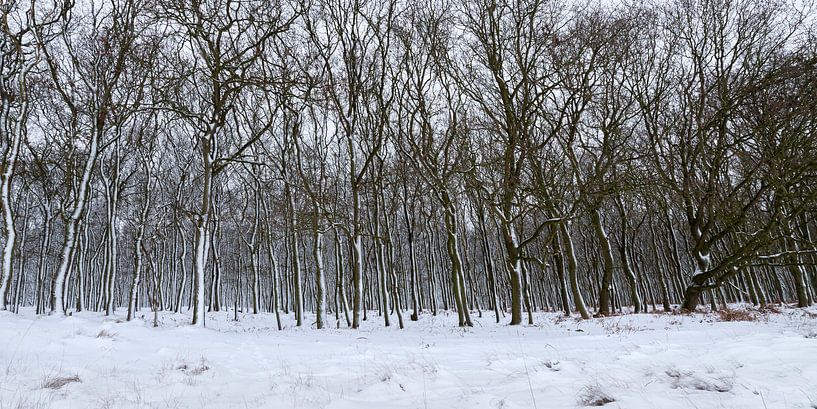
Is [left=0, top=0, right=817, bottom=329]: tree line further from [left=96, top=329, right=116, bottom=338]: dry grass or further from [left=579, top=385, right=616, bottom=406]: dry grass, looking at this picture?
[left=579, top=385, right=616, bottom=406]: dry grass

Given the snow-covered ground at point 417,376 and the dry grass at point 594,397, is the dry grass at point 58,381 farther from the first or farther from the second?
the dry grass at point 594,397

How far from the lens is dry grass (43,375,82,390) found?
4.22 metres

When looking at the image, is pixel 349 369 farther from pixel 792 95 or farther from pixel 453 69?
pixel 792 95

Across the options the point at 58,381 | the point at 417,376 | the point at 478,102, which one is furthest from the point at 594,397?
the point at 478,102

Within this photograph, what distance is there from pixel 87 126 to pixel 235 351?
1358cm

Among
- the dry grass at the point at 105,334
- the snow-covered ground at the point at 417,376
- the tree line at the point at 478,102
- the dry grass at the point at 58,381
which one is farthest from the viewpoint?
the tree line at the point at 478,102

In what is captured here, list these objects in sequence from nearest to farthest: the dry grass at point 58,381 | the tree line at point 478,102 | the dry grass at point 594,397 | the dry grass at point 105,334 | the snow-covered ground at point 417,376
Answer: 1. the dry grass at point 594,397
2. the snow-covered ground at point 417,376
3. the dry grass at point 58,381
4. the dry grass at point 105,334
5. the tree line at point 478,102

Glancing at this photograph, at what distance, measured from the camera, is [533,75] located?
12859 millimetres

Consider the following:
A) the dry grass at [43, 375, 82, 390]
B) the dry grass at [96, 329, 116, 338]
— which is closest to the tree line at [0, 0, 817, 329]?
the dry grass at [96, 329, 116, 338]

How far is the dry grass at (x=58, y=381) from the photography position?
13.8ft

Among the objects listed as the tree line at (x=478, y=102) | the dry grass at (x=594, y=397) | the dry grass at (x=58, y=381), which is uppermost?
the tree line at (x=478, y=102)

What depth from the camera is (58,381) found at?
4336 millimetres

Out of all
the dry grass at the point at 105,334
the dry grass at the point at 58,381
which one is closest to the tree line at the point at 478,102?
the dry grass at the point at 105,334

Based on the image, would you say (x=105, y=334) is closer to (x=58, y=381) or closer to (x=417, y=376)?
(x=58, y=381)
